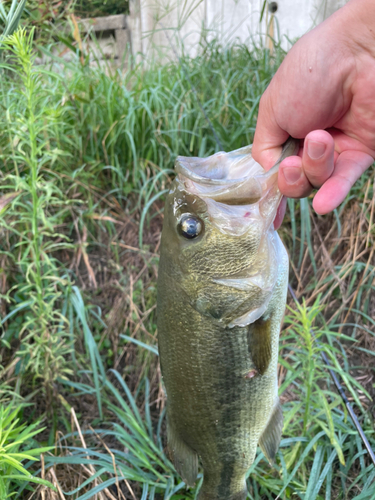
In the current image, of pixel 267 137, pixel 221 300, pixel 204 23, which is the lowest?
pixel 221 300

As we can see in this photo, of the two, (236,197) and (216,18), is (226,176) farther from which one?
(216,18)

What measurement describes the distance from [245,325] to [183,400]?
36 centimetres

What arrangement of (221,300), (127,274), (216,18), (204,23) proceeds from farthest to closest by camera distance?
(216,18)
(204,23)
(127,274)
(221,300)

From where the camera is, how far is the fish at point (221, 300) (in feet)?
4.22

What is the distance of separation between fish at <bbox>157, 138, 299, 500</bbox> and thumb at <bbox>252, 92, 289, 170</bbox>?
8 cm

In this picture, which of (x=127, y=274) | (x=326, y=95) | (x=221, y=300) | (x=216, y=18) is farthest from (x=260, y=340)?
(x=216, y=18)

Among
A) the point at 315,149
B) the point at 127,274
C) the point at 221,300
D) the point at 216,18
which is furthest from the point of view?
the point at 216,18

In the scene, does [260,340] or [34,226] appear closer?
[260,340]

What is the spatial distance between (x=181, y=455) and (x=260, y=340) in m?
0.55

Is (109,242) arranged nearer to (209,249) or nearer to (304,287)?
(304,287)

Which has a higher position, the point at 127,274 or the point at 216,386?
the point at 216,386

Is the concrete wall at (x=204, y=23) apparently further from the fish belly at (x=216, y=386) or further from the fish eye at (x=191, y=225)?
the fish belly at (x=216, y=386)

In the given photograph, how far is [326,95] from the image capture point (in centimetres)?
143

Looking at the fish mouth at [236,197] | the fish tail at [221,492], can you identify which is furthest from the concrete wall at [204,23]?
the fish tail at [221,492]
